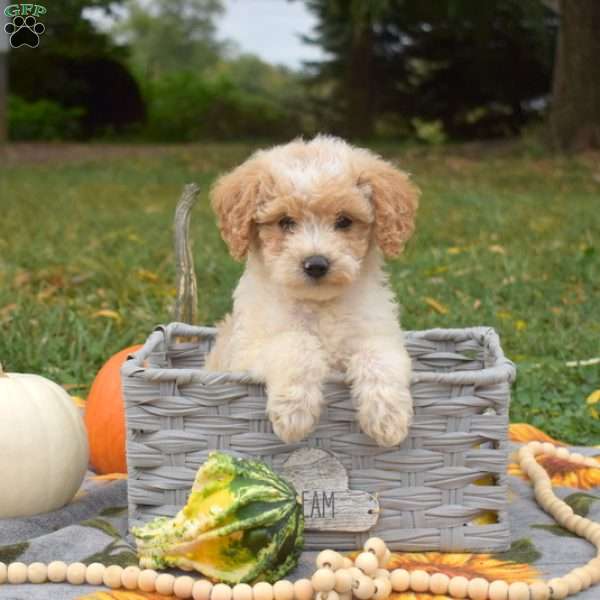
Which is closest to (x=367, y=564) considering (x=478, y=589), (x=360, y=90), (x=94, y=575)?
(x=478, y=589)

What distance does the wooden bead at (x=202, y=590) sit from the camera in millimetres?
2619

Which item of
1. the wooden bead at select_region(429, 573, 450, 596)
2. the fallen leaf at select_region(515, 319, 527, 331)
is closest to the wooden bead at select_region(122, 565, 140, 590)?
the wooden bead at select_region(429, 573, 450, 596)

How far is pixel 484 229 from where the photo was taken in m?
8.98

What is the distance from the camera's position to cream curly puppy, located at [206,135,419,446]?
3.13m

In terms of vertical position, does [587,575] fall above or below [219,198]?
below

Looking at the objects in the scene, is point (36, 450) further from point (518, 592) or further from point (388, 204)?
point (518, 592)

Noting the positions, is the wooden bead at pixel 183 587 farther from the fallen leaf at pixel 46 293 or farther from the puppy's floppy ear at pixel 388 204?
the fallen leaf at pixel 46 293

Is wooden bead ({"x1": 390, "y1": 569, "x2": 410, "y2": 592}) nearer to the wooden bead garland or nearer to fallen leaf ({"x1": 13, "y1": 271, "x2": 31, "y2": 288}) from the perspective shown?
the wooden bead garland

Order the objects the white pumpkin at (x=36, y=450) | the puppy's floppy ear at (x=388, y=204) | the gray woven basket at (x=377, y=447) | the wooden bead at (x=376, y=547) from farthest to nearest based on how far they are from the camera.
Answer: the puppy's floppy ear at (x=388, y=204), the white pumpkin at (x=36, y=450), the gray woven basket at (x=377, y=447), the wooden bead at (x=376, y=547)

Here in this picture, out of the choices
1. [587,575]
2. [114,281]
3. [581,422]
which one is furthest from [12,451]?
[114,281]

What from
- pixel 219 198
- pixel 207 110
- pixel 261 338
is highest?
pixel 219 198

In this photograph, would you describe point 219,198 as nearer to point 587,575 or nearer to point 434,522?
point 434,522

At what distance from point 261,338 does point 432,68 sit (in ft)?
81.0

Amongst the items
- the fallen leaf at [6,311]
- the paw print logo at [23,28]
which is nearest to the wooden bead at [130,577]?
the fallen leaf at [6,311]
